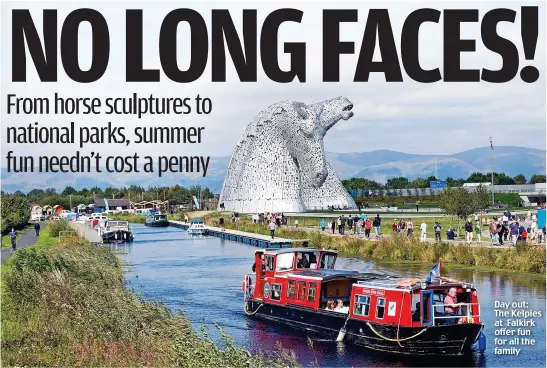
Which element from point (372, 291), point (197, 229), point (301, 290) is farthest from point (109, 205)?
point (372, 291)

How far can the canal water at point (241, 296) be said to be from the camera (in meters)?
27.7

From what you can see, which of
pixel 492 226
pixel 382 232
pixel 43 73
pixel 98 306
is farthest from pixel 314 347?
pixel 382 232

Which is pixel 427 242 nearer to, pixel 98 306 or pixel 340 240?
pixel 340 240

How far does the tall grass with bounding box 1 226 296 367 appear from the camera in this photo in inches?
848

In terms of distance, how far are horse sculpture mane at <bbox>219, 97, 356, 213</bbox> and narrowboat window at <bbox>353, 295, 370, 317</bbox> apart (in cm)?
6731

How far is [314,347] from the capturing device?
98.7 feet

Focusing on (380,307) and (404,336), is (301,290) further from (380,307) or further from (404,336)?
(404,336)

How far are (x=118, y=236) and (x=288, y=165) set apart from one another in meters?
23.1

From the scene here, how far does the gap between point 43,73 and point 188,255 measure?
128ft

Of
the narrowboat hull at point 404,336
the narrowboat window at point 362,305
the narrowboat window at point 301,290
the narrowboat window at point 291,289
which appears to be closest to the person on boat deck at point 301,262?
the narrowboat window at point 291,289

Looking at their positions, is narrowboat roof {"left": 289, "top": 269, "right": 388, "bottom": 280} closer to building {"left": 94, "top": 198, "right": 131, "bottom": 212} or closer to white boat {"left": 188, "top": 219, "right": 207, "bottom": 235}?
white boat {"left": 188, "top": 219, "right": 207, "bottom": 235}

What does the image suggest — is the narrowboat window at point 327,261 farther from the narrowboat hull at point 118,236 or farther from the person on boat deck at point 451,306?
the narrowboat hull at point 118,236

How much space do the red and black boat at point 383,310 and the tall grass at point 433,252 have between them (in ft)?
42.2

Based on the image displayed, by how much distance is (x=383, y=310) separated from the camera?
93.1 ft
